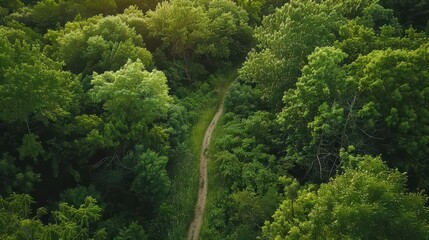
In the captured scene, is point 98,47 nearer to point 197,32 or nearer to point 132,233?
point 197,32

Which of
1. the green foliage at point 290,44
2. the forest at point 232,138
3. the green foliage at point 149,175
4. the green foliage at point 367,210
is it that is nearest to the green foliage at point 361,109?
the forest at point 232,138

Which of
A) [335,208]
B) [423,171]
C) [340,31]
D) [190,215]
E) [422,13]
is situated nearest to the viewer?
[335,208]

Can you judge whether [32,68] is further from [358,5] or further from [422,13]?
[422,13]

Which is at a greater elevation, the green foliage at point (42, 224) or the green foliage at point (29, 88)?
Result: the green foliage at point (29, 88)

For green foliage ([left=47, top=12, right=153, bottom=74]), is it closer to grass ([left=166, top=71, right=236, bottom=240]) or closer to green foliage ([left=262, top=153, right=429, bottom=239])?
grass ([left=166, top=71, right=236, bottom=240])

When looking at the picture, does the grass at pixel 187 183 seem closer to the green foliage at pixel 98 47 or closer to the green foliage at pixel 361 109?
the green foliage at pixel 98 47

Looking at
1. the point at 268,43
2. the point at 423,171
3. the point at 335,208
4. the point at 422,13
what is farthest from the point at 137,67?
the point at 422,13
